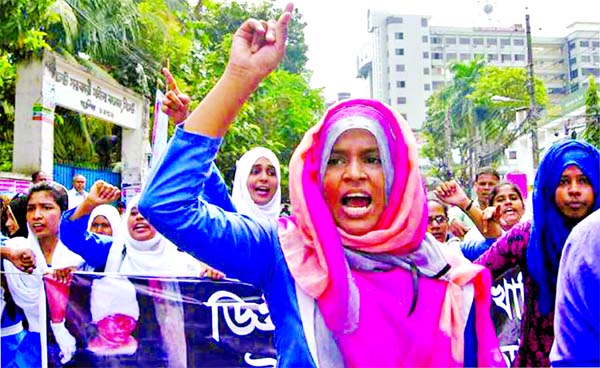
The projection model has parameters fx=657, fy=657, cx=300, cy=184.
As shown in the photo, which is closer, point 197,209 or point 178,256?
point 197,209

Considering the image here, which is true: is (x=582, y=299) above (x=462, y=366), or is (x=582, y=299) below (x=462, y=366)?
above

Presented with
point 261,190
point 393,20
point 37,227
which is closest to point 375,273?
point 37,227

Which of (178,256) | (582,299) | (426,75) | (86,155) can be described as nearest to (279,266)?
(582,299)

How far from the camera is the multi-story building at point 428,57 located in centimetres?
8469

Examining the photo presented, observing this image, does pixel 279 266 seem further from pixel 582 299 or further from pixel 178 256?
pixel 178 256

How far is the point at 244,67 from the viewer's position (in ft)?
4.83

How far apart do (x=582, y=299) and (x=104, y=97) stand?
32.7 feet

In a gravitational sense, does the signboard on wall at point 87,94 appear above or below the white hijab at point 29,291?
above

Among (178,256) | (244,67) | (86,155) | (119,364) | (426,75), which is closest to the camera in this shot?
(244,67)

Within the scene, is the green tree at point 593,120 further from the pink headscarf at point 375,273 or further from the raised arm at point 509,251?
the pink headscarf at point 375,273

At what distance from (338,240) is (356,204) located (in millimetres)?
130

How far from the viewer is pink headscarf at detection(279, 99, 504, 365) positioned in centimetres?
151

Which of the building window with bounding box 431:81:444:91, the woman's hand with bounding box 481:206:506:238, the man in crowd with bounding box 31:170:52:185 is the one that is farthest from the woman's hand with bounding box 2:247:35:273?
the building window with bounding box 431:81:444:91

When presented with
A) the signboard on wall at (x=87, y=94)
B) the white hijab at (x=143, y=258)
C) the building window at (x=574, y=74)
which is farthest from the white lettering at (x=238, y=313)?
the building window at (x=574, y=74)
